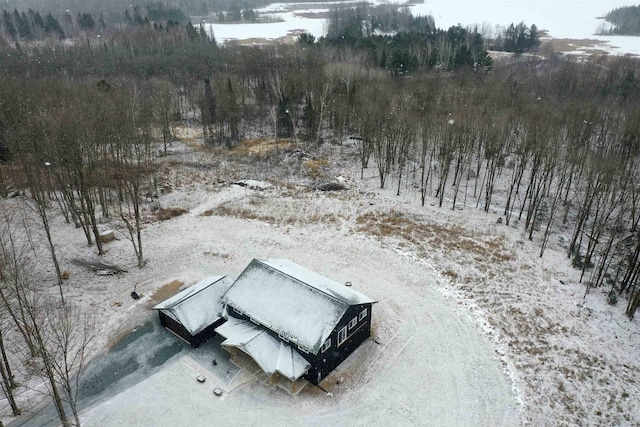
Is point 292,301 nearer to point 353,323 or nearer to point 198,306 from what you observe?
point 353,323

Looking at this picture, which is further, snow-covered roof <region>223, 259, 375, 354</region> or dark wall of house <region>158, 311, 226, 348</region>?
dark wall of house <region>158, 311, 226, 348</region>

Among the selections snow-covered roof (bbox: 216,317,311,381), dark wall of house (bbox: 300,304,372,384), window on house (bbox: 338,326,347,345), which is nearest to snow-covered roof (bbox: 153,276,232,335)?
snow-covered roof (bbox: 216,317,311,381)

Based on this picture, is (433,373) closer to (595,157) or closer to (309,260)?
(309,260)

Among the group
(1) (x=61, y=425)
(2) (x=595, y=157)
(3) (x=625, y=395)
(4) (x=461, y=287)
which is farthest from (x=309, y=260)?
(2) (x=595, y=157)

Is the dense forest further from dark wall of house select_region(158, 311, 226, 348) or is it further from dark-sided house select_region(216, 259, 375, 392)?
dark-sided house select_region(216, 259, 375, 392)

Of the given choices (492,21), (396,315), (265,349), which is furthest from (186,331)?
(492,21)
